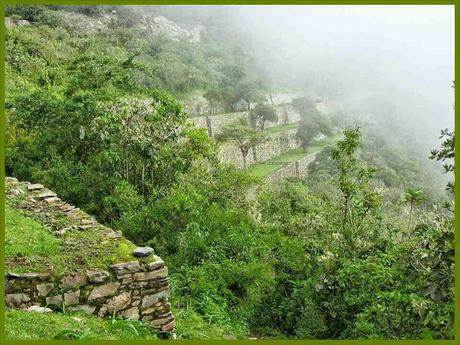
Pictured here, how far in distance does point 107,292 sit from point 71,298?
1.19 ft

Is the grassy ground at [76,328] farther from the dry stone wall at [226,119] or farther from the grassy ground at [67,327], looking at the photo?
the dry stone wall at [226,119]

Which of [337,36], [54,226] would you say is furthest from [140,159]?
[337,36]

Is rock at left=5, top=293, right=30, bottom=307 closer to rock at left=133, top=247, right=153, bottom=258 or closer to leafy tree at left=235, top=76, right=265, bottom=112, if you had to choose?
rock at left=133, top=247, right=153, bottom=258

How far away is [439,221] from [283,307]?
8.49 feet

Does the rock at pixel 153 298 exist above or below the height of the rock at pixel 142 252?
below

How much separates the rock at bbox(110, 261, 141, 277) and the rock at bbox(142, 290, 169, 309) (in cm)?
32

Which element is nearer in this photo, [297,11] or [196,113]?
[196,113]

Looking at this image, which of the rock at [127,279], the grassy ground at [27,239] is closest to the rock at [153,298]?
the rock at [127,279]

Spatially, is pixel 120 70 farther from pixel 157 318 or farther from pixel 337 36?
pixel 337 36

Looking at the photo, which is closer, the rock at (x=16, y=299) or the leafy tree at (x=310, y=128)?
the rock at (x=16, y=299)

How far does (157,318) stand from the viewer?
5.77 meters

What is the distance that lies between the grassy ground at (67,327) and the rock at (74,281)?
0.30 m

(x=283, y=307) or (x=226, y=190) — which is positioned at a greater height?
(x=226, y=190)

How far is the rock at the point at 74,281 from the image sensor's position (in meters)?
5.41
